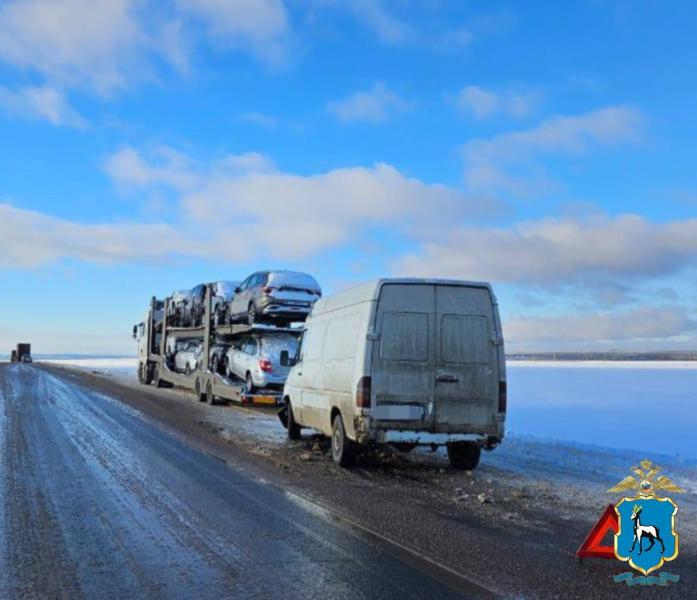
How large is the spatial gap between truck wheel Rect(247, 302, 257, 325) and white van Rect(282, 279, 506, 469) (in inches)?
343

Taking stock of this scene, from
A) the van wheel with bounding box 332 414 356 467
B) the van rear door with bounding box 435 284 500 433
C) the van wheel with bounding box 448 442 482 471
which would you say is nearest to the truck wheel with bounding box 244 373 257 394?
the van wheel with bounding box 332 414 356 467

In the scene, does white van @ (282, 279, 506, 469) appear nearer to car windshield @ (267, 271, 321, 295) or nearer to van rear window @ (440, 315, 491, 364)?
van rear window @ (440, 315, 491, 364)

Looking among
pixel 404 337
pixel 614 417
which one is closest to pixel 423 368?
pixel 404 337

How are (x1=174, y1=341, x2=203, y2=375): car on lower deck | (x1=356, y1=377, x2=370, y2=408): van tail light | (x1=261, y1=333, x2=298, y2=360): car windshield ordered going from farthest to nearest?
1. (x1=174, y1=341, x2=203, y2=375): car on lower deck
2. (x1=261, y1=333, x2=298, y2=360): car windshield
3. (x1=356, y1=377, x2=370, y2=408): van tail light

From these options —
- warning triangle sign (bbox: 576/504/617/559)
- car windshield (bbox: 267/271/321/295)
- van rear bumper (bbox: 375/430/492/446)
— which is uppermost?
car windshield (bbox: 267/271/321/295)

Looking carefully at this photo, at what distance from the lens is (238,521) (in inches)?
262

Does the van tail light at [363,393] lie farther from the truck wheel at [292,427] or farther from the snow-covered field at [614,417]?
the snow-covered field at [614,417]

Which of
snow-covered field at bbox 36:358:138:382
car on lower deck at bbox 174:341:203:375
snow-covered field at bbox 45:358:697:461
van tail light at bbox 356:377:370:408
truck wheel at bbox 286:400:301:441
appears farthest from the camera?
snow-covered field at bbox 36:358:138:382

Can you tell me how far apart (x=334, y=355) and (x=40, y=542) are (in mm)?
5517

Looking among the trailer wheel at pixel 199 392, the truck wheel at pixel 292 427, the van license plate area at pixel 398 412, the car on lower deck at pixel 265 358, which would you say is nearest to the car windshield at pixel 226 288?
the car on lower deck at pixel 265 358

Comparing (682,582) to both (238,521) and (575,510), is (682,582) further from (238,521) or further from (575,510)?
(238,521)

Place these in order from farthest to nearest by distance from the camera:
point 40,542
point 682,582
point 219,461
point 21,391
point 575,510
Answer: point 21,391, point 219,461, point 575,510, point 40,542, point 682,582

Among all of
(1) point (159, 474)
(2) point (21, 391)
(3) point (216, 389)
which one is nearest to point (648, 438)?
(1) point (159, 474)

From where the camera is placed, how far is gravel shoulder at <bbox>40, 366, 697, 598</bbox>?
5.25 metres
